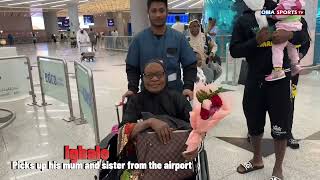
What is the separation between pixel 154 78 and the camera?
1817 millimetres

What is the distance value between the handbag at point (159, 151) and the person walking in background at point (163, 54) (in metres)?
0.52

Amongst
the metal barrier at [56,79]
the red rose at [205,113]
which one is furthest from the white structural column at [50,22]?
the red rose at [205,113]

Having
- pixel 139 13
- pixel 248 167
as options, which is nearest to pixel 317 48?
pixel 139 13

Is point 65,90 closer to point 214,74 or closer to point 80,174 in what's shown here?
point 80,174

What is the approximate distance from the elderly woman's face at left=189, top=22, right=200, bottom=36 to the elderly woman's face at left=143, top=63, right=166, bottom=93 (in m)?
2.23

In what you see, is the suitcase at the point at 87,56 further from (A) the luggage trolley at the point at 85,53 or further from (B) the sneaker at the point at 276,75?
(B) the sneaker at the point at 276,75

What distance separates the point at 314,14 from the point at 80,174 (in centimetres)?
698

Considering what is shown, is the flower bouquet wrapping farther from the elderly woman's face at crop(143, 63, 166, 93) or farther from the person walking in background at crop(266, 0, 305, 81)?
the person walking in background at crop(266, 0, 305, 81)

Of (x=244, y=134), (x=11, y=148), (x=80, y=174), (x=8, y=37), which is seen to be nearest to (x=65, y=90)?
(x=11, y=148)

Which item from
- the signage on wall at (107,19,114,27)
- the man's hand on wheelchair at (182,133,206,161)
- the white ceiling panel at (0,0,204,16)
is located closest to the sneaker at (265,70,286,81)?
the man's hand on wheelchair at (182,133,206,161)

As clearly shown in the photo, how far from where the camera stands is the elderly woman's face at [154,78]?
5.92ft

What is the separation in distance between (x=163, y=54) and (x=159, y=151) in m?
0.80

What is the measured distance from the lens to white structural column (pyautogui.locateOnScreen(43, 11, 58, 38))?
36500mm

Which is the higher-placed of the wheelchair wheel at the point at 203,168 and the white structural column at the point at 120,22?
the white structural column at the point at 120,22
